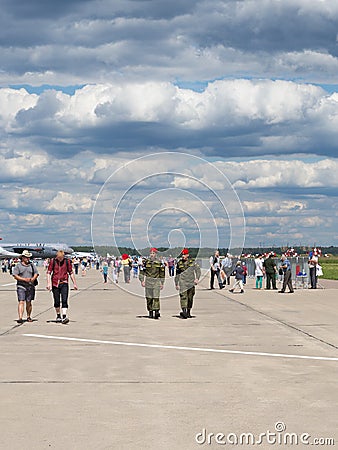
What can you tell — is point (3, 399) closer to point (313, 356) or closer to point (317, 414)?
point (317, 414)

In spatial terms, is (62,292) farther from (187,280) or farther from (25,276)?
(187,280)

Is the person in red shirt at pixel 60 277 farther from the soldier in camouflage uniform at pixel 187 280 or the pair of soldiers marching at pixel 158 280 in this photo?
the soldier in camouflage uniform at pixel 187 280

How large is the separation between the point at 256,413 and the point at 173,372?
10.7 feet

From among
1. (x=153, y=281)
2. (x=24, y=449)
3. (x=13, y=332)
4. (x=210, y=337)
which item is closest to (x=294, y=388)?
(x=24, y=449)

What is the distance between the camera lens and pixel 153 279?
21.9 meters

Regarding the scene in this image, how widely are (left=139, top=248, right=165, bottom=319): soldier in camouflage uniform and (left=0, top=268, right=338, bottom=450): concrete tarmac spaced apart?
633 mm

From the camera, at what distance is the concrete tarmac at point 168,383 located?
25.6ft

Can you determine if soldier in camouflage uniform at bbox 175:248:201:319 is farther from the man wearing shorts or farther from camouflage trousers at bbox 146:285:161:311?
the man wearing shorts

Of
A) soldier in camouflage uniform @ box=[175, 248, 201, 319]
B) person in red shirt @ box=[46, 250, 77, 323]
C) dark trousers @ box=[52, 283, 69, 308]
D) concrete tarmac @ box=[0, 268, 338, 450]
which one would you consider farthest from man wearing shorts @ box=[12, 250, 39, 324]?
soldier in camouflage uniform @ box=[175, 248, 201, 319]

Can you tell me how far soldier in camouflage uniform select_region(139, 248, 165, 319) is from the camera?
71.7 feet

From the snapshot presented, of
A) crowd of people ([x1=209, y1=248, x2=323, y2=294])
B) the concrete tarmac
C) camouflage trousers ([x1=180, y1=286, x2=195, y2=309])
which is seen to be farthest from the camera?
crowd of people ([x1=209, y1=248, x2=323, y2=294])

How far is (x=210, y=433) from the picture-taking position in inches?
309

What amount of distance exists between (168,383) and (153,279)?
11003mm

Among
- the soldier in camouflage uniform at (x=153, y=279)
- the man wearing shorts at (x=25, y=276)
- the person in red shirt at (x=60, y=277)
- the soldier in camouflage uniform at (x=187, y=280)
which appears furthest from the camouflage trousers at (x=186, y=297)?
the man wearing shorts at (x=25, y=276)
